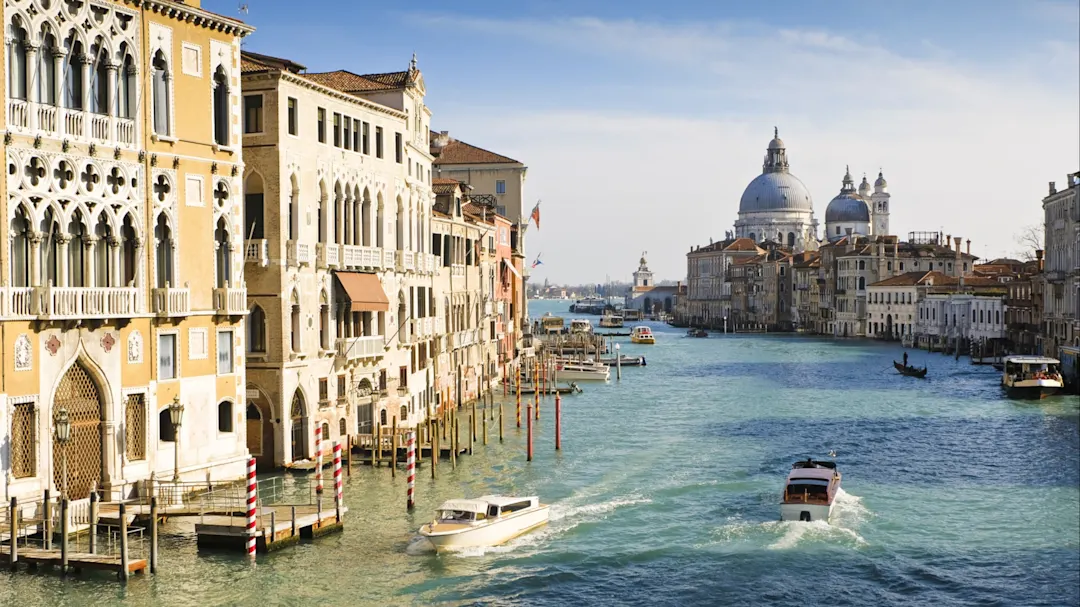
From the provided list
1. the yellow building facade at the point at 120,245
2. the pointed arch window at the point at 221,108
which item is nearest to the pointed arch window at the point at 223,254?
the yellow building facade at the point at 120,245

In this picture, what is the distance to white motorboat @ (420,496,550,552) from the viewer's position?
1769 centimetres

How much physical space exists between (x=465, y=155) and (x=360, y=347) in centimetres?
2976

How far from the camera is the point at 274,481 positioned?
21.2 metres

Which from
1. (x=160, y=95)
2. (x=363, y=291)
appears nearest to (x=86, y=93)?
(x=160, y=95)

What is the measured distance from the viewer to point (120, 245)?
59.3ft

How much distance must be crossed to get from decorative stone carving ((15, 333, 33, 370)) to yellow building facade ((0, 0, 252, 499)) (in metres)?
0.02

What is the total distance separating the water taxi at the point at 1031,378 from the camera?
137 ft

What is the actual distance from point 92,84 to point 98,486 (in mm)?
5763

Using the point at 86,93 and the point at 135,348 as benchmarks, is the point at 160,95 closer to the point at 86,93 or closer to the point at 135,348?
the point at 86,93

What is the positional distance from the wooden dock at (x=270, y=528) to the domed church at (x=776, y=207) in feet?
397

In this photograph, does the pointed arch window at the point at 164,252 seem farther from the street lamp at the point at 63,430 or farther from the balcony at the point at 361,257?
the balcony at the point at 361,257

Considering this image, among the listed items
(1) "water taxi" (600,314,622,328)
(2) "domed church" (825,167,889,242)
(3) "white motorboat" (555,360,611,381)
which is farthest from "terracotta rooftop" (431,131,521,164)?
(2) "domed church" (825,167,889,242)

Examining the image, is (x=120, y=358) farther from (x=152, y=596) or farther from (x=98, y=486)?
(x=152, y=596)

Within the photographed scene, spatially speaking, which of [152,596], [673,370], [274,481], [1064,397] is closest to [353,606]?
[152,596]
